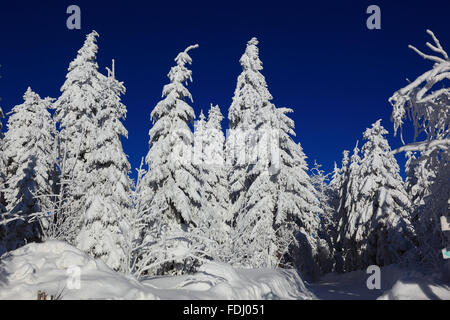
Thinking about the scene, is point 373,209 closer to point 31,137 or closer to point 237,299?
point 237,299

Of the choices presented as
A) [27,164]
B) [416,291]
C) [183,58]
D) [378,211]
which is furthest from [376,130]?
[27,164]

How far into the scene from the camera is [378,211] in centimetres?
2595

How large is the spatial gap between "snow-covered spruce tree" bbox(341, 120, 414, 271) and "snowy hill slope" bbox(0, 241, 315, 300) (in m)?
20.4

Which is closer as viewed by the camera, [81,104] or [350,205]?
[81,104]

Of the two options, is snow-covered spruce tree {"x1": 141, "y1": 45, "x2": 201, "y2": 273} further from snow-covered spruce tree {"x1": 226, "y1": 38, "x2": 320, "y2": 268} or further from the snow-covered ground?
the snow-covered ground

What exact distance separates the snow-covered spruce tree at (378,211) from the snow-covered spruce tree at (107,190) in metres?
19.2

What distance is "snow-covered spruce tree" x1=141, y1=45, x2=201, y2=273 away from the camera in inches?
611

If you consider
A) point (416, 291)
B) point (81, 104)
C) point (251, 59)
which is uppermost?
point (251, 59)

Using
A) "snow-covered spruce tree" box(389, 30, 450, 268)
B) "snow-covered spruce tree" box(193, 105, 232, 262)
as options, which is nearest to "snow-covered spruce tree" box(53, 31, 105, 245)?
"snow-covered spruce tree" box(193, 105, 232, 262)

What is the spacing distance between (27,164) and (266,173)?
15.4 metres

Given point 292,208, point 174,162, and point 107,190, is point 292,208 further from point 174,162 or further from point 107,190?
point 107,190

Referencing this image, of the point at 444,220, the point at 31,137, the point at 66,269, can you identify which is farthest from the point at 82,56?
the point at 444,220

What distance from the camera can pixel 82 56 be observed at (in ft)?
71.3

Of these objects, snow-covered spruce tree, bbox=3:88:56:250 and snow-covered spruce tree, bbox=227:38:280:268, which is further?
snow-covered spruce tree, bbox=3:88:56:250
